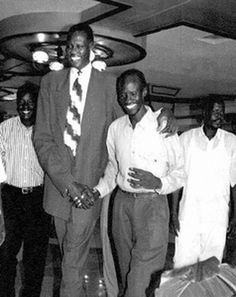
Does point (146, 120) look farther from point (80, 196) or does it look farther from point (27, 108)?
point (27, 108)

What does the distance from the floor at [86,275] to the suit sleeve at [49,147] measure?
0.94 metres

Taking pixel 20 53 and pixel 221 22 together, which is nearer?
pixel 221 22

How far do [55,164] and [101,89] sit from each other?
0.46m

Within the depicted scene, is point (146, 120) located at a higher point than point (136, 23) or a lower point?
lower

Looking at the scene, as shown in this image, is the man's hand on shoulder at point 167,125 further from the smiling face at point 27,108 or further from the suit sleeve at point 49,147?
the smiling face at point 27,108

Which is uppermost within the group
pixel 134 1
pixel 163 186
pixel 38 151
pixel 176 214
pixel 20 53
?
pixel 134 1

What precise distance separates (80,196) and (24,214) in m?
0.91

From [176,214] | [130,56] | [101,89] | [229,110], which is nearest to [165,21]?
[130,56]

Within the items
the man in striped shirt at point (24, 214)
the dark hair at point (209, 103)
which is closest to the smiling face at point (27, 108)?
the man in striped shirt at point (24, 214)

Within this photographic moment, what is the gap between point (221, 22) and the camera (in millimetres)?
5629

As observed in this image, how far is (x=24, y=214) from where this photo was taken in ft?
9.96

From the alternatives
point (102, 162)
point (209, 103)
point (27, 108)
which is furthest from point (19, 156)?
point (209, 103)

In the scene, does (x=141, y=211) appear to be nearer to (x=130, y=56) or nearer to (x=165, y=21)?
(x=165, y=21)

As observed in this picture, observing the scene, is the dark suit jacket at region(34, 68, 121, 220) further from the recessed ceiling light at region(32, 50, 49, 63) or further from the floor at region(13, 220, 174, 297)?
the recessed ceiling light at region(32, 50, 49, 63)
